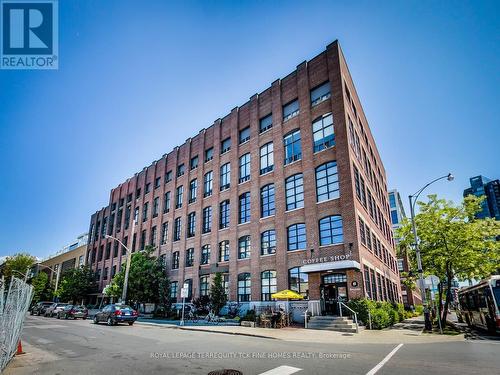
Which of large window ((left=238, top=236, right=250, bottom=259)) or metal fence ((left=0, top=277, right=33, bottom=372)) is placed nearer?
metal fence ((left=0, top=277, right=33, bottom=372))

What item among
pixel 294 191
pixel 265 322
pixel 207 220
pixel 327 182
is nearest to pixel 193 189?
pixel 207 220

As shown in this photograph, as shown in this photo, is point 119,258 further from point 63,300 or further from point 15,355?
point 15,355

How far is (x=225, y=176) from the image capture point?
3238 centimetres

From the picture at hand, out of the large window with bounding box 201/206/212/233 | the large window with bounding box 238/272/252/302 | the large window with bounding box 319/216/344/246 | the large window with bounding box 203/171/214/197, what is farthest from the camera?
the large window with bounding box 203/171/214/197

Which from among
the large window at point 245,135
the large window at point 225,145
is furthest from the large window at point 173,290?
the large window at point 245,135

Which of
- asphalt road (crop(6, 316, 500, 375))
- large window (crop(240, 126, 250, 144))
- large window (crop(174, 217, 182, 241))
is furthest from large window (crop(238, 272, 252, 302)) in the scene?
asphalt road (crop(6, 316, 500, 375))

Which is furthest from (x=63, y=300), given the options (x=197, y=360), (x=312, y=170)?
(x=197, y=360)

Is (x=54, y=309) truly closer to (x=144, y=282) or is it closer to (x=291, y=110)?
(x=144, y=282)

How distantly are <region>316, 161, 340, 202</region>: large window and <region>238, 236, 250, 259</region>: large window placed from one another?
312 inches

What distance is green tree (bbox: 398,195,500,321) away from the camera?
68.9ft

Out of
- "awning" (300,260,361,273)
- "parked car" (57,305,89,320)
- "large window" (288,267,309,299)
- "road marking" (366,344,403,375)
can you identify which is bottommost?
"parked car" (57,305,89,320)

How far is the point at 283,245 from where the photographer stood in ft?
79.5

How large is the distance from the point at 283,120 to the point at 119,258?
3202 cm

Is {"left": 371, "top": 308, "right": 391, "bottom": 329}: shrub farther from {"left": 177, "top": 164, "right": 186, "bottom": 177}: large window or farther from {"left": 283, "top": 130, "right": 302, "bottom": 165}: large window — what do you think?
{"left": 177, "top": 164, "right": 186, "bottom": 177}: large window
